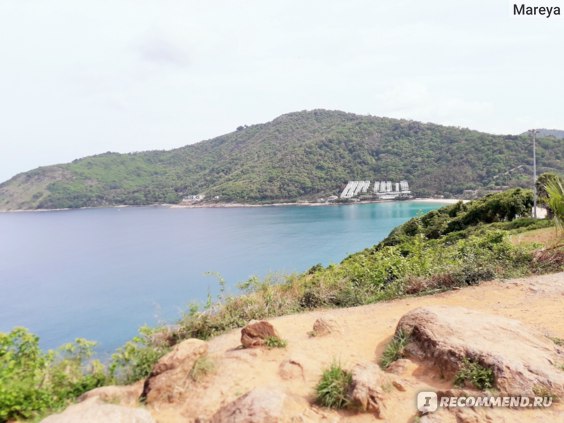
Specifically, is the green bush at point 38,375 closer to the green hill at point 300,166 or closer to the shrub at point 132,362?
the shrub at point 132,362

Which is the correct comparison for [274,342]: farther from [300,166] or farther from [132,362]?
[300,166]

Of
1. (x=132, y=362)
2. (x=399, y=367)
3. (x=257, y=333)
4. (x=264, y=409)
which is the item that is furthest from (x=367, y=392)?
(x=132, y=362)

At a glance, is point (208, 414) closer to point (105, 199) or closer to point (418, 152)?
point (418, 152)

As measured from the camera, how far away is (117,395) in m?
4.52

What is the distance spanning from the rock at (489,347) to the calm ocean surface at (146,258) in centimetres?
764

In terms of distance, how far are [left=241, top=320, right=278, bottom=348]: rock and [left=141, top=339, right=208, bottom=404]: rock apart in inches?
29.6

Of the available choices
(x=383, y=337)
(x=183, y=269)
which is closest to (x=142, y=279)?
(x=183, y=269)

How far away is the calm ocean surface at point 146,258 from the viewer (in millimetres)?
29844

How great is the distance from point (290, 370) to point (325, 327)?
1.44 meters

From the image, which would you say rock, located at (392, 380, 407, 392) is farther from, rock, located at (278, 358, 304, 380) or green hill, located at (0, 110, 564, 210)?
green hill, located at (0, 110, 564, 210)

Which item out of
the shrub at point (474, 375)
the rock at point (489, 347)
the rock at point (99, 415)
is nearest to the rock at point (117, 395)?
the rock at point (99, 415)

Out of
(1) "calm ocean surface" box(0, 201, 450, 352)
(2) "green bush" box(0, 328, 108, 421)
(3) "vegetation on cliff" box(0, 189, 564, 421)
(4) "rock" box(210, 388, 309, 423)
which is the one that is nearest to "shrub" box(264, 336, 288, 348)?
(3) "vegetation on cliff" box(0, 189, 564, 421)

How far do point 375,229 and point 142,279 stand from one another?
1369 inches

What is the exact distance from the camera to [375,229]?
188ft
